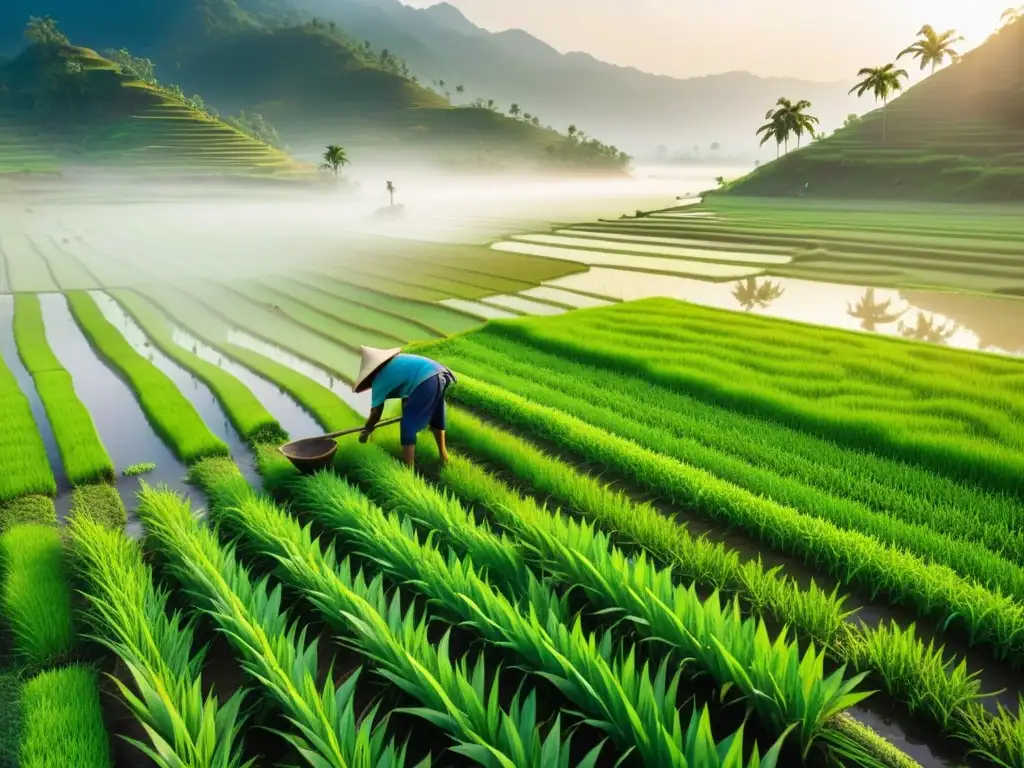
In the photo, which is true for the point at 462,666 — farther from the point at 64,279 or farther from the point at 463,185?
the point at 463,185

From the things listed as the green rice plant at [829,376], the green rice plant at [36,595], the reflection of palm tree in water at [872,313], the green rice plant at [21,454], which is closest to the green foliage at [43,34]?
the green rice plant at [21,454]

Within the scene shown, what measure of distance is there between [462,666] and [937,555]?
2884 mm

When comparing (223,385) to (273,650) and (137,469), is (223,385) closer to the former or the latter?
(137,469)

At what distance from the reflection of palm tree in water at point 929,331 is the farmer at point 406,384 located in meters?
7.68

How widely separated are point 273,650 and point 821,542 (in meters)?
3.08

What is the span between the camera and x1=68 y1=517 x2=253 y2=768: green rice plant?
7.57 feet

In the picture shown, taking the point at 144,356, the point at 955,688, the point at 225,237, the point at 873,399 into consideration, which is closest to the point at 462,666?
the point at 955,688

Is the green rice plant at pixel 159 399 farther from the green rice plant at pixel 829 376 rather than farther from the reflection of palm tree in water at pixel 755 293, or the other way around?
the reflection of palm tree in water at pixel 755 293

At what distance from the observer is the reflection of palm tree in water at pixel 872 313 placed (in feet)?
33.7

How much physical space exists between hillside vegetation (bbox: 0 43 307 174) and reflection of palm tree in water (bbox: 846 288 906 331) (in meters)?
56.2

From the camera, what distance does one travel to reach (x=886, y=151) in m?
35.3

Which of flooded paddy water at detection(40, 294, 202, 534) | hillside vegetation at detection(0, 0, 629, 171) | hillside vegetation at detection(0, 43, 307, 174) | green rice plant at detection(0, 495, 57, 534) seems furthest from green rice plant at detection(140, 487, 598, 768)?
hillside vegetation at detection(0, 0, 629, 171)


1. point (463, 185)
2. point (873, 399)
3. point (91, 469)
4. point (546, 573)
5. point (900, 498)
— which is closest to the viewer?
point (546, 573)

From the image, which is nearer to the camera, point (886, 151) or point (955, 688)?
point (955, 688)
